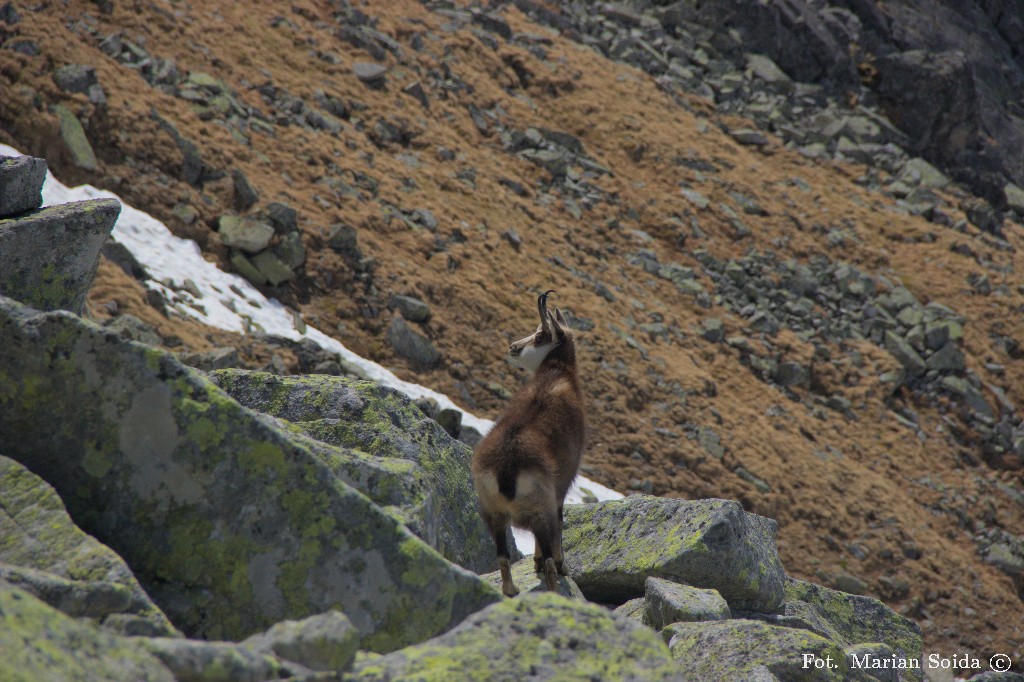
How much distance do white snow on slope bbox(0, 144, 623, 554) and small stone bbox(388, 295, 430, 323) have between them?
65.7 inches

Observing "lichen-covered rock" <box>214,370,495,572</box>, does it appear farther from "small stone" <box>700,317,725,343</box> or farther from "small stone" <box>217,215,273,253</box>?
"small stone" <box>700,317,725,343</box>

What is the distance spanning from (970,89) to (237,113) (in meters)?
Result: 32.7

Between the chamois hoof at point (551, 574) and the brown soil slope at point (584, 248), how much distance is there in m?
8.92

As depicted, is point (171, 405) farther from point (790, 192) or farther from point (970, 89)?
point (970, 89)

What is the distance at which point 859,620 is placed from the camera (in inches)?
347

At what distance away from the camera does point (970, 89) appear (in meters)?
39.8

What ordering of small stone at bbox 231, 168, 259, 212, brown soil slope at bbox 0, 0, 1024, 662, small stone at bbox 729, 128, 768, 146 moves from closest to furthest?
brown soil slope at bbox 0, 0, 1024, 662, small stone at bbox 231, 168, 259, 212, small stone at bbox 729, 128, 768, 146

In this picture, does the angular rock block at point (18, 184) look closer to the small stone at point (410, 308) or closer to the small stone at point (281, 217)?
the small stone at point (281, 217)

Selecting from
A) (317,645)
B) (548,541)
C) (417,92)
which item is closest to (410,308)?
(417,92)

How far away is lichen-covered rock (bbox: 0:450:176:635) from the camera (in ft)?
11.2

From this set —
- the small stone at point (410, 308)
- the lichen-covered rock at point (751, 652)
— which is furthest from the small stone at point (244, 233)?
the lichen-covered rock at point (751, 652)

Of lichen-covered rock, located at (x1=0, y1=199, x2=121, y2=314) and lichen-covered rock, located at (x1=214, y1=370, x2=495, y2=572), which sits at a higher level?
lichen-covered rock, located at (x1=0, y1=199, x2=121, y2=314)

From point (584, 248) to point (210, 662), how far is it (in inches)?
824

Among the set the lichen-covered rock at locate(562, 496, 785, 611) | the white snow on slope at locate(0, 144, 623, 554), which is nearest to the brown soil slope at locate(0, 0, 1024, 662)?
the white snow on slope at locate(0, 144, 623, 554)
